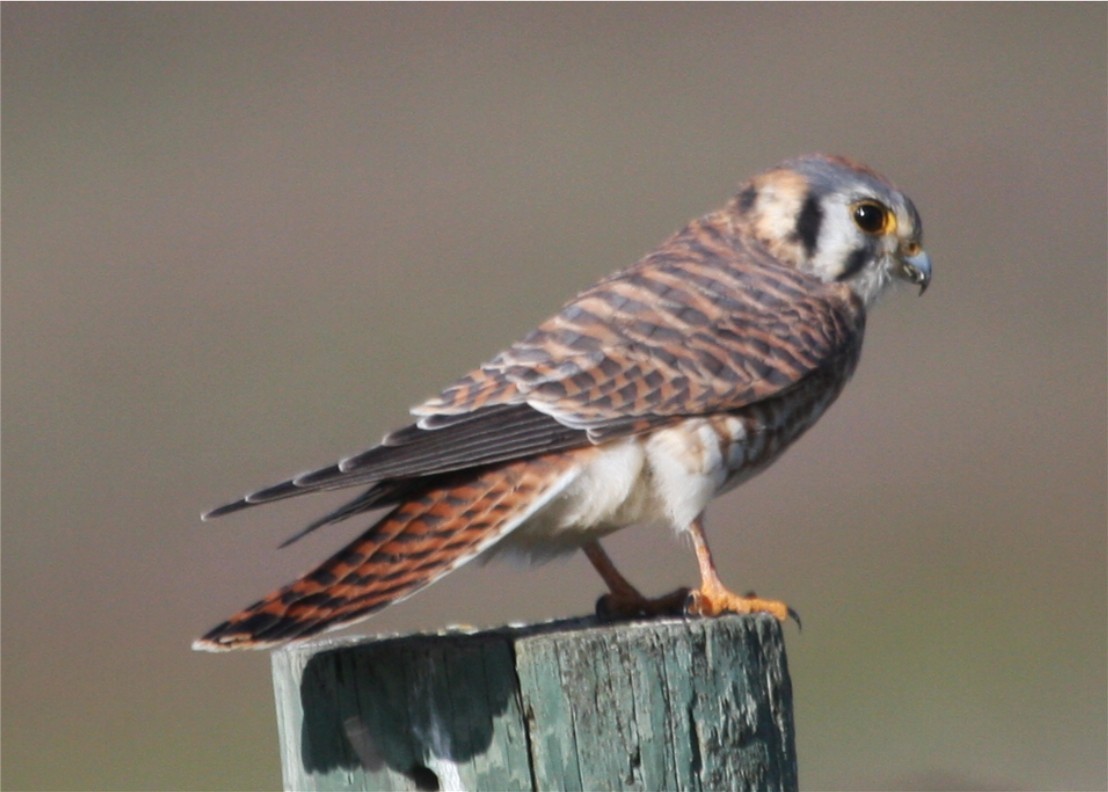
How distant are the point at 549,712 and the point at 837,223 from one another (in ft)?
6.39

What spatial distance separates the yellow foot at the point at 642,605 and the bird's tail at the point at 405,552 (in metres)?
0.43

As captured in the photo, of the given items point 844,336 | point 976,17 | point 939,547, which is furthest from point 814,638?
point 976,17

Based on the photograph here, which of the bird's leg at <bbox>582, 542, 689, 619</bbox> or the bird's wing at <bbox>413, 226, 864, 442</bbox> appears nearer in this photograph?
the bird's wing at <bbox>413, 226, 864, 442</bbox>

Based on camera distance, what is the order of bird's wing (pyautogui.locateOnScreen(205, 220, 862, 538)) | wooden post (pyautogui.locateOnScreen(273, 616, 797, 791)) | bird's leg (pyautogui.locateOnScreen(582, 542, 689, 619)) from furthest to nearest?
bird's leg (pyautogui.locateOnScreen(582, 542, 689, 619)), bird's wing (pyautogui.locateOnScreen(205, 220, 862, 538)), wooden post (pyautogui.locateOnScreen(273, 616, 797, 791))

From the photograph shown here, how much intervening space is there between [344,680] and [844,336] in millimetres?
1667

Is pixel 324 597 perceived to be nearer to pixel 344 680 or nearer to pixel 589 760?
pixel 344 680

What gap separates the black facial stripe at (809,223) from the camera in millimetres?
4375

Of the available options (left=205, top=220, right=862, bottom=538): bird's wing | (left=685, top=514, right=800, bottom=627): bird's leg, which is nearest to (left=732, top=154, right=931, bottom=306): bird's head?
(left=205, top=220, right=862, bottom=538): bird's wing

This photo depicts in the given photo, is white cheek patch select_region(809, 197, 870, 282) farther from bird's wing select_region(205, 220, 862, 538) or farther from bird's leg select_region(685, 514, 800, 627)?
bird's leg select_region(685, 514, 800, 627)

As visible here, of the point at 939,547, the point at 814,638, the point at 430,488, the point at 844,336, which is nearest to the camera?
the point at 430,488

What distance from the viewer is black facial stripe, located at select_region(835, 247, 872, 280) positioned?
14.3ft

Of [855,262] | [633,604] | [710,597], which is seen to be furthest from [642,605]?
[855,262]

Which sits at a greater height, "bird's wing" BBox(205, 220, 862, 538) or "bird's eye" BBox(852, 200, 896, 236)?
"bird's eye" BBox(852, 200, 896, 236)

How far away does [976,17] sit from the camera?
17078 mm
